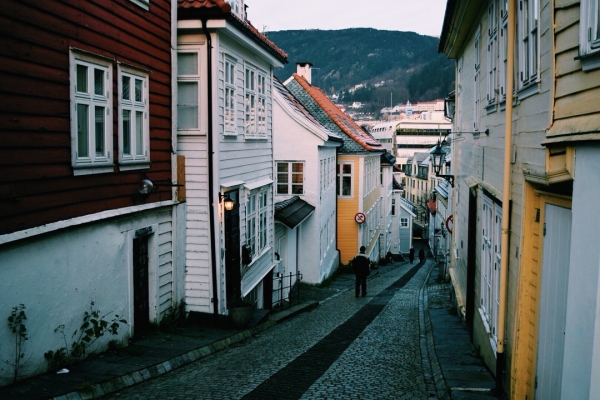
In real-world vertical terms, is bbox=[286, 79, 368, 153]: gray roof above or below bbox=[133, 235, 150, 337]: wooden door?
above

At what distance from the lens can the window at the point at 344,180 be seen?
3075 centimetres

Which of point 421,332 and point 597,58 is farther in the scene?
point 421,332

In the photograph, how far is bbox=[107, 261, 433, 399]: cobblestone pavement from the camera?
27.6ft

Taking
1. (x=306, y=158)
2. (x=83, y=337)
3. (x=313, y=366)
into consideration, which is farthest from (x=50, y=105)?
(x=306, y=158)

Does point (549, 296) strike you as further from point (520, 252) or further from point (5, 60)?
point (5, 60)

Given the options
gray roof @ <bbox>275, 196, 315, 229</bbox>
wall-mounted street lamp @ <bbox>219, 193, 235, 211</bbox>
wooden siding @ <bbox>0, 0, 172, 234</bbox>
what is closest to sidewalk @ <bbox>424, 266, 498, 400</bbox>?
wall-mounted street lamp @ <bbox>219, 193, 235, 211</bbox>

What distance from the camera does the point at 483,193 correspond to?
10633 mm

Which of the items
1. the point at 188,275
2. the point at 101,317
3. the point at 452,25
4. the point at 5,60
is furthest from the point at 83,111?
the point at 452,25

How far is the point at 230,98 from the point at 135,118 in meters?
3.18

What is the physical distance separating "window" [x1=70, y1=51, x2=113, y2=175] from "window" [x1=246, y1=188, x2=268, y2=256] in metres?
5.95

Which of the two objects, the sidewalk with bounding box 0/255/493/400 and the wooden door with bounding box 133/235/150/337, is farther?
the wooden door with bounding box 133/235/150/337

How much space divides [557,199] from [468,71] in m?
9.51

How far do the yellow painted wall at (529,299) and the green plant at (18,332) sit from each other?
572cm

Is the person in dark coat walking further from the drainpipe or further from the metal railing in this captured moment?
the drainpipe
